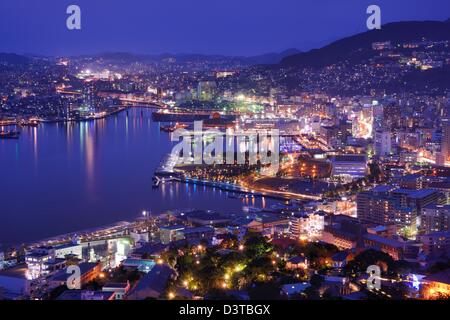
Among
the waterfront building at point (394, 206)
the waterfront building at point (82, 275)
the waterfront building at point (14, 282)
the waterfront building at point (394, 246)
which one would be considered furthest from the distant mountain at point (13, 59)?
the waterfront building at point (394, 246)

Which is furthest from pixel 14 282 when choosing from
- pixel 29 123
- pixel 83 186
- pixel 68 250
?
pixel 29 123

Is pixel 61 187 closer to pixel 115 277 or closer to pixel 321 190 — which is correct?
pixel 321 190

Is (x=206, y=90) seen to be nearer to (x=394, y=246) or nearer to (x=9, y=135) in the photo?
(x=9, y=135)

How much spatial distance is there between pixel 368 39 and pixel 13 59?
944 centimetres

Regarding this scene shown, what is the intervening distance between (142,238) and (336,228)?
147cm

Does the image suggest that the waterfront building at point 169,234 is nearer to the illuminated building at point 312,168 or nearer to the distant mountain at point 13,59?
the illuminated building at point 312,168

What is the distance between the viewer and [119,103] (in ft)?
62.4

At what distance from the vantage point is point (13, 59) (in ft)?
55.8

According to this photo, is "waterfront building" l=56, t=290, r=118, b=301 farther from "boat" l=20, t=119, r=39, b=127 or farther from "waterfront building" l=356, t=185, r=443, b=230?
"boat" l=20, t=119, r=39, b=127

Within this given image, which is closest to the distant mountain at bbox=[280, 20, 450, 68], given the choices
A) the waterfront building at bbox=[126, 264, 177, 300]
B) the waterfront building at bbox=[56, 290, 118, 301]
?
the waterfront building at bbox=[126, 264, 177, 300]

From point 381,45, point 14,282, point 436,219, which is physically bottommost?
point 14,282

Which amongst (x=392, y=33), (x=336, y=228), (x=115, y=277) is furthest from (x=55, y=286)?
(x=392, y=33)

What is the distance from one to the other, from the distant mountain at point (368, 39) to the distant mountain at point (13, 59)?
805cm

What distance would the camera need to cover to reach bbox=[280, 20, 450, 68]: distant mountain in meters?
14.8
